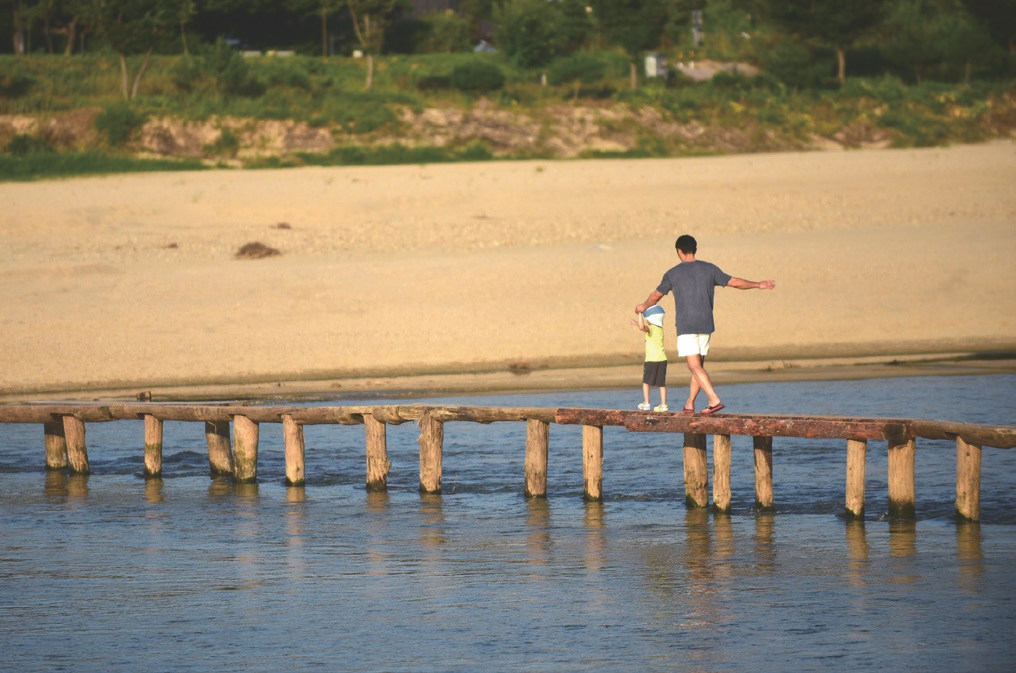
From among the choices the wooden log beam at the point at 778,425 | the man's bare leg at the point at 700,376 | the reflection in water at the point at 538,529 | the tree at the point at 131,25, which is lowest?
the reflection in water at the point at 538,529

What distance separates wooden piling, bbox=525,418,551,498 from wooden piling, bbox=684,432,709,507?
4.62 feet

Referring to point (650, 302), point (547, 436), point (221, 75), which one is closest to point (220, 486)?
point (547, 436)

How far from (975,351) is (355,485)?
11.2 meters

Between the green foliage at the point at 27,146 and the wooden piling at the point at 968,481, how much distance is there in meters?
32.5

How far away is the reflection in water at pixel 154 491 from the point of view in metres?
15.0

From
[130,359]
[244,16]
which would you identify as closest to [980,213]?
[130,359]

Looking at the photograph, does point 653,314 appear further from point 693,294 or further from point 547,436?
point 547,436

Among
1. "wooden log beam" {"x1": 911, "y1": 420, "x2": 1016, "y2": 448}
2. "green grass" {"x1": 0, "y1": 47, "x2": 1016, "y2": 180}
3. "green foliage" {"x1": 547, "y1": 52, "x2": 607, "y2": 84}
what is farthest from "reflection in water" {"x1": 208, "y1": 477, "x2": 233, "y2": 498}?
"green foliage" {"x1": 547, "y1": 52, "x2": 607, "y2": 84}

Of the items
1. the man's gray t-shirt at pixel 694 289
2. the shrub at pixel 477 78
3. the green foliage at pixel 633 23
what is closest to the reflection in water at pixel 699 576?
the man's gray t-shirt at pixel 694 289

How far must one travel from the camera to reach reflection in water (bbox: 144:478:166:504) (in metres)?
15.0

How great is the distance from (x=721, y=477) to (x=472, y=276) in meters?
12.2

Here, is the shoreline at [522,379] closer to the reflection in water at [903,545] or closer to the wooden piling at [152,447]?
the wooden piling at [152,447]

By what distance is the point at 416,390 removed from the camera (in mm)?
20016

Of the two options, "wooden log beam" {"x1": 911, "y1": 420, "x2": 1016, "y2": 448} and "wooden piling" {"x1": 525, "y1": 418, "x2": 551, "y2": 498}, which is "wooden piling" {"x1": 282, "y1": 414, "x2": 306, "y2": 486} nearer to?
"wooden piling" {"x1": 525, "y1": 418, "x2": 551, "y2": 498}
